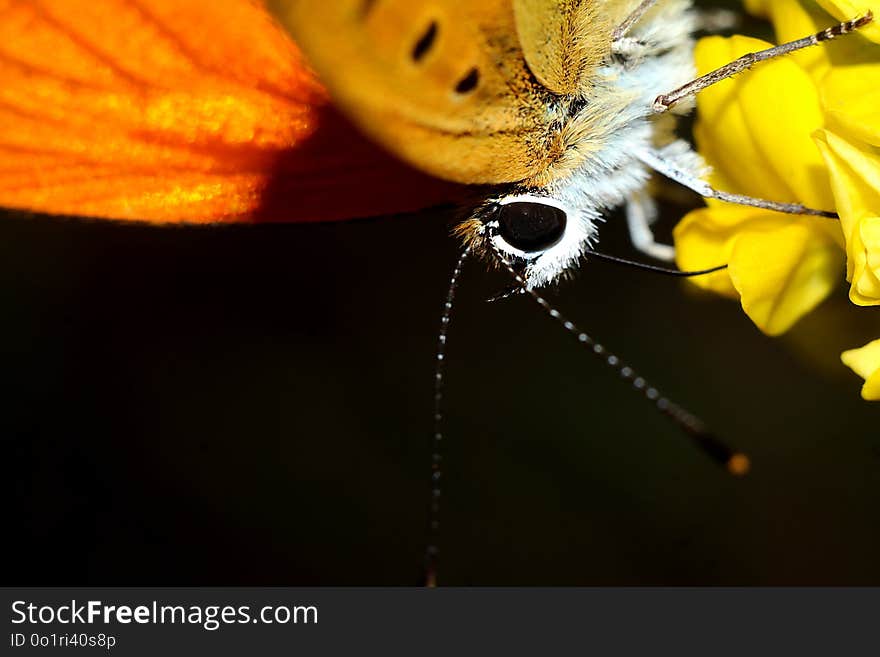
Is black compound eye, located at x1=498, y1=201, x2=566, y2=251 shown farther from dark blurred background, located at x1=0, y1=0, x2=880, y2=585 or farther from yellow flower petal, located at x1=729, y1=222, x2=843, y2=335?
dark blurred background, located at x1=0, y1=0, x2=880, y2=585

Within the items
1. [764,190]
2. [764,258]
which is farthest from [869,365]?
[764,190]

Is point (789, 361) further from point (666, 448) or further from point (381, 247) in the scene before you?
point (381, 247)

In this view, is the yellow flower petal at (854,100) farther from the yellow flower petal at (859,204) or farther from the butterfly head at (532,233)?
the butterfly head at (532,233)

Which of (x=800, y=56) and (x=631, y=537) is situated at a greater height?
(x=800, y=56)

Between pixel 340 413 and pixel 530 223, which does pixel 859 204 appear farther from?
pixel 340 413

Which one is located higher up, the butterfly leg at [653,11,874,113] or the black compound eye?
the butterfly leg at [653,11,874,113]

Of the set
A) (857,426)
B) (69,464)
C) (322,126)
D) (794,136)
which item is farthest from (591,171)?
(69,464)

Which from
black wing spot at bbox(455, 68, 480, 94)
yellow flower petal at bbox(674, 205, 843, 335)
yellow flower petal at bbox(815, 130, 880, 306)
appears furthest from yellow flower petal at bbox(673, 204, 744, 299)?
black wing spot at bbox(455, 68, 480, 94)

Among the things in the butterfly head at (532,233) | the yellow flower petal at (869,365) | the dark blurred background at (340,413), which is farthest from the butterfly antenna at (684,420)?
the yellow flower petal at (869,365)
